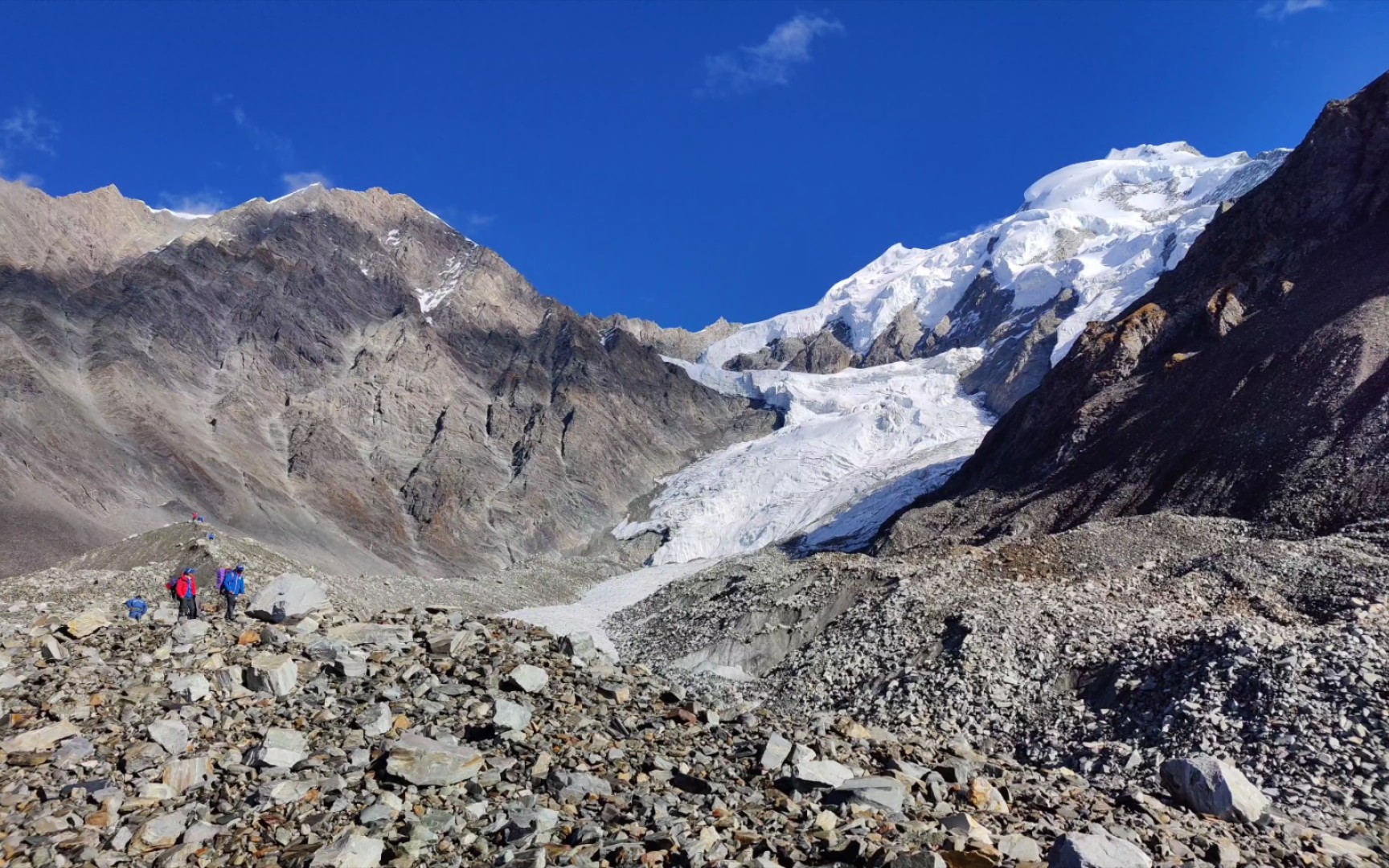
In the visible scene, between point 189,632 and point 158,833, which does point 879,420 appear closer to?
point 189,632

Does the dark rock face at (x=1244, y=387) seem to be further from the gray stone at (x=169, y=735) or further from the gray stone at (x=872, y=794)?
the gray stone at (x=169, y=735)

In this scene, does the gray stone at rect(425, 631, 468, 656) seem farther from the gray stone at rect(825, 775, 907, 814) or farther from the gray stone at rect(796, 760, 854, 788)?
the gray stone at rect(825, 775, 907, 814)

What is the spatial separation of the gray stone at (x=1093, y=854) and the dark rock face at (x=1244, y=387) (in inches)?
1209

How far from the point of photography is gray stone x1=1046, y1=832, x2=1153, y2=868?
24.1 ft

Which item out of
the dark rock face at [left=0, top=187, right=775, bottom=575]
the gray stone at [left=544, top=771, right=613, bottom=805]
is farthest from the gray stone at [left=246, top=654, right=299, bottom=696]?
the dark rock face at [left=0, top=187, right=775, bottom=575]

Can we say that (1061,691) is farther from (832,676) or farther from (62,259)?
(62,259)

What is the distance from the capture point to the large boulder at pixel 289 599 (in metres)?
14.6

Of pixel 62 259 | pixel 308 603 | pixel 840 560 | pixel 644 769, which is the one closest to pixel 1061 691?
pixel 644 769

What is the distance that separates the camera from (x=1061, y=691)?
1861cm

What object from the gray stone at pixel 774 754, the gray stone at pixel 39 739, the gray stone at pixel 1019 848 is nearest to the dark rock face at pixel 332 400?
the gray stone at pixel 39 739

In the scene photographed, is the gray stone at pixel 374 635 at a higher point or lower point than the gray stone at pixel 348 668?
higher

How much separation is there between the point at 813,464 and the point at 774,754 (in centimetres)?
10221

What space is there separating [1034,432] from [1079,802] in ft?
190

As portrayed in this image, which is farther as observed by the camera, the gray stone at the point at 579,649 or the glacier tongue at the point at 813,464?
the glacier tongue at the point at 813,464
